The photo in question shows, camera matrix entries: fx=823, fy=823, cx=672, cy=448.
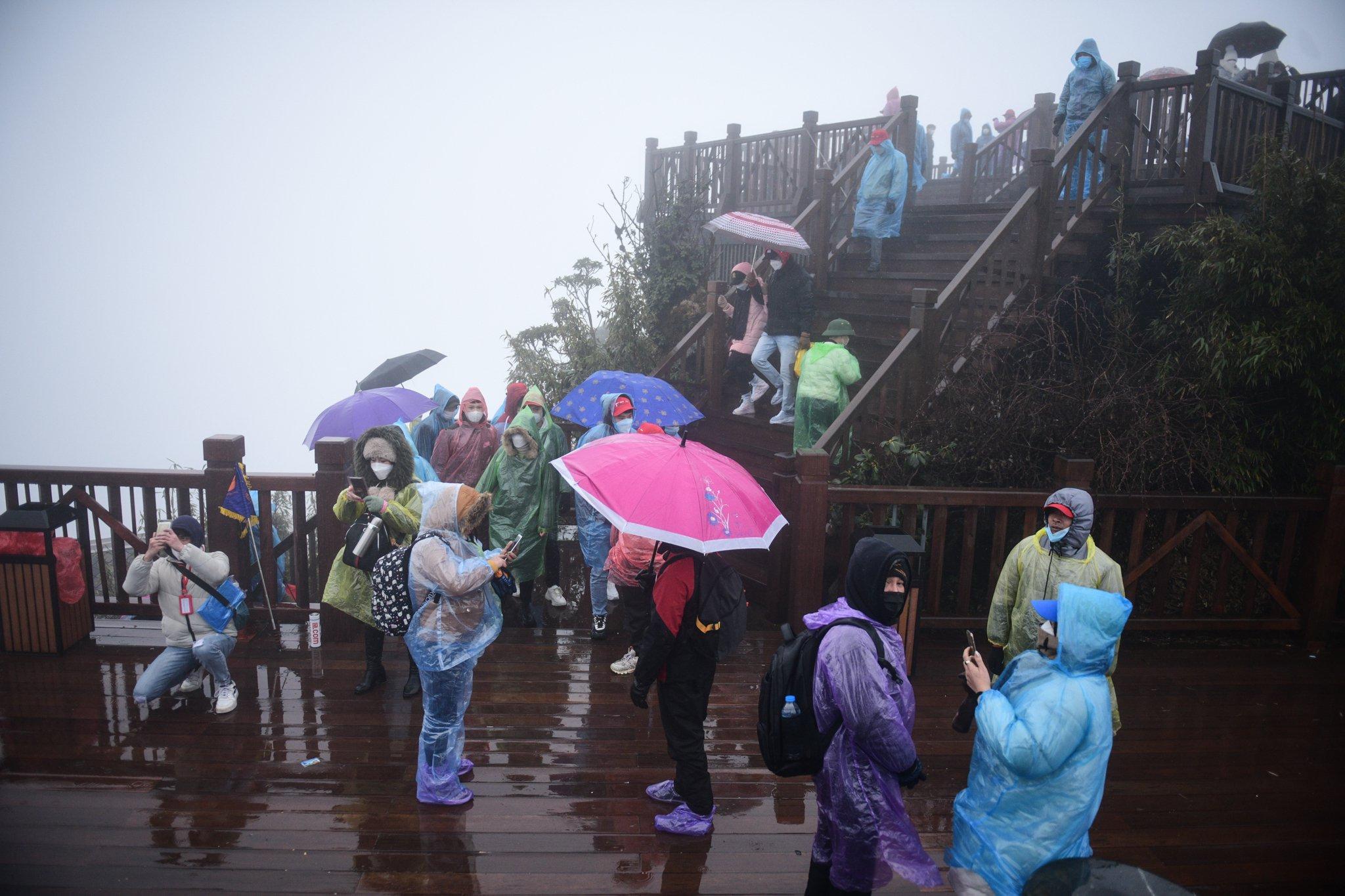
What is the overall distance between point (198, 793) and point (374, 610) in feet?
4.19

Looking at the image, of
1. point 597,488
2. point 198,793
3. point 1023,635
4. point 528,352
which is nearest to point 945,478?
point 1023,635

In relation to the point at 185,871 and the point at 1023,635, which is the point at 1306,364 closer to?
the point at 1023,635

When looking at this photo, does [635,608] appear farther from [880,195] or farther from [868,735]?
[880,195]

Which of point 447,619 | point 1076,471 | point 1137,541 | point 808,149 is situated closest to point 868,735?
point 447,619

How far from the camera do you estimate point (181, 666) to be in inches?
193

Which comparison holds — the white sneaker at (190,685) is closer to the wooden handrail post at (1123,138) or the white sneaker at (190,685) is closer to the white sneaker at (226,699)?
the white sneaker at (226,699)

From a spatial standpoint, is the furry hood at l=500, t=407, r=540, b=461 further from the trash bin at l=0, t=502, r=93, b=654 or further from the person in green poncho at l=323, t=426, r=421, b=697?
the trash bin at l=0, t=502, r=93, b=654

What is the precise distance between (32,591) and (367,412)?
8.82 feet

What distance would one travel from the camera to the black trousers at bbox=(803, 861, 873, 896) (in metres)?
3.00

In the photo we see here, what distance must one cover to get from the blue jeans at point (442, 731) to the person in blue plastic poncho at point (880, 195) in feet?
25.9

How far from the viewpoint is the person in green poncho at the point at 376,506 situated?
453 cm

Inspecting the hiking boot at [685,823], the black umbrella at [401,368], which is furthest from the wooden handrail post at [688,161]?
the hiking boot at [685,823]

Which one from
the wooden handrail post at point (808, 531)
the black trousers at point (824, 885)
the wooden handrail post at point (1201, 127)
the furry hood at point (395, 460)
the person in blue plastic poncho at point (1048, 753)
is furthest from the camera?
the wooden handrail post at point (1201, 127)

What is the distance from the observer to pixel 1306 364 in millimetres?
6652
